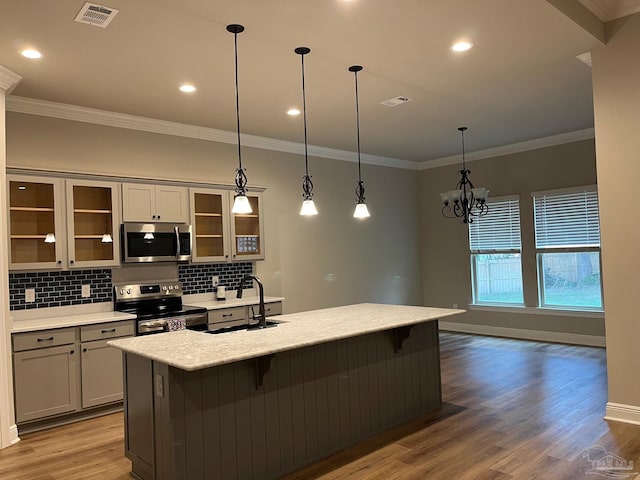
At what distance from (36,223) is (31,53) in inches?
61.8

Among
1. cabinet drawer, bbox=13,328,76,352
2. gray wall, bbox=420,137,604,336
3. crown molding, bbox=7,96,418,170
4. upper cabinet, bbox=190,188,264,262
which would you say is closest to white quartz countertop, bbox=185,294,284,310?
upper cabinet, bbox=190,188,264,262

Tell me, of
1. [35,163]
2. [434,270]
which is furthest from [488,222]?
[35,163]

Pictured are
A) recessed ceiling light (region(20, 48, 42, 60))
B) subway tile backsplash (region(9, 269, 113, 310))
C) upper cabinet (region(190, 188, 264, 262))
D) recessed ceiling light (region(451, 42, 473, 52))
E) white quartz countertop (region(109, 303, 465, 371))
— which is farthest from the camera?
upper cabinet (region(190, 188, 264, 262))

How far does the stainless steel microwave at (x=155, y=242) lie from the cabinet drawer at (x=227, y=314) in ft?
2.20

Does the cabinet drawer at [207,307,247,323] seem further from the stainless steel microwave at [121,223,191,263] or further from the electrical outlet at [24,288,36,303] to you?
the electrical outlet at [24,288,36,303]

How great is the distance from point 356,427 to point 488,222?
5.23m

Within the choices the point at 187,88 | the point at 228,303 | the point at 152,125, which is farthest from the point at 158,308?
the point at 187,88

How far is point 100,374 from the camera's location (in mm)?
4434

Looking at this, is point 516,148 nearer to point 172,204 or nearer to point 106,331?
point 172,204

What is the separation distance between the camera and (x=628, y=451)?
3.28m

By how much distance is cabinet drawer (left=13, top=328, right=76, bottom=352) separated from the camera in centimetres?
401

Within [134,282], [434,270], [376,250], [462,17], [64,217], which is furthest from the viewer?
[434,270]

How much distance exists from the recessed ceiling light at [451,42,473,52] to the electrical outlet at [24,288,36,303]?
418cm

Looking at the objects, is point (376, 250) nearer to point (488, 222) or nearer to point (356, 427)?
point (488, 222)
